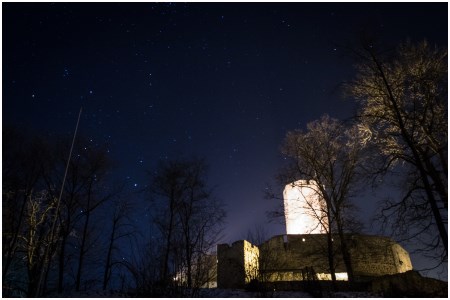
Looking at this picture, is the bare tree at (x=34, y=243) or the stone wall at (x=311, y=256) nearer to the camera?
the bare tree at (x=34, y=243)

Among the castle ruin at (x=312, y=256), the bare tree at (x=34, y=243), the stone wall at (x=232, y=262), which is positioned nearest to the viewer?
the bare tree at (x=34, y=243)

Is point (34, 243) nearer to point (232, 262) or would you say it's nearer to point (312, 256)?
point (232, 262)

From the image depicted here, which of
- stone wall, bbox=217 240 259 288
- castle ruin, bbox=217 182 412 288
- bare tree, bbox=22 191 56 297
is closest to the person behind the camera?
bare tree, bbox=22 191 56 297

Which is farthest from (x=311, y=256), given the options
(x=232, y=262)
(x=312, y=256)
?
(x=232, y=262)

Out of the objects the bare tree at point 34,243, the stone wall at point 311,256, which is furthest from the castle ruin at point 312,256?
the bare tree at point 34,243

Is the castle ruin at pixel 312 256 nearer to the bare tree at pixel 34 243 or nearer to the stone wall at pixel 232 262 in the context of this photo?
the stone wall at pixel 232 262

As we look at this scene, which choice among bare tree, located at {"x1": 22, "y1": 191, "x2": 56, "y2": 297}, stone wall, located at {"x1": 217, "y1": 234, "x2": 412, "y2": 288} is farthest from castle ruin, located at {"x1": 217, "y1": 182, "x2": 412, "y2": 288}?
bare tree, located at {"x1": 22, "y1": 191, "x2": 56, "y2": 297}

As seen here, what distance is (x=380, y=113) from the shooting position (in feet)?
43.1

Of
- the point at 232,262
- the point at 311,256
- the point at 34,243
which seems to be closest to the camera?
the point at 34,243

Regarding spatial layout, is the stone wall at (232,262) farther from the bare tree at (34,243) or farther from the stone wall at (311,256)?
the bare tree at (34,243)

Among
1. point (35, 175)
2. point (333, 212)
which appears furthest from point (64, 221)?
point (333, 212)

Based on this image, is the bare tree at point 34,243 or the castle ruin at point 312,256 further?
the castle ruin at point 312,256

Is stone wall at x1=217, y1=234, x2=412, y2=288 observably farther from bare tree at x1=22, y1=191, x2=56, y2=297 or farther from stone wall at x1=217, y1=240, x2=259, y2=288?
bare tree at x1=22, y1=191, x2=56, y2=297

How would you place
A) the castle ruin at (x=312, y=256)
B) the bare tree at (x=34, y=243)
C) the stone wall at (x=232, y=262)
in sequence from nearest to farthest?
the bare tree at (x=34, y=243), the stone wall at (x=232, y=262), the castle ruin at (x=312, y=256)
